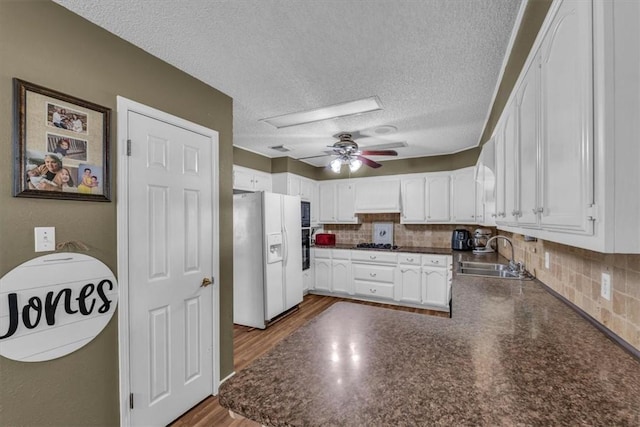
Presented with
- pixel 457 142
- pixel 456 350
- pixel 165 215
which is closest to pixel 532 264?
pixel 456 350

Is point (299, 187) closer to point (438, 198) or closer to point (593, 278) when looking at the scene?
point (438, 198)

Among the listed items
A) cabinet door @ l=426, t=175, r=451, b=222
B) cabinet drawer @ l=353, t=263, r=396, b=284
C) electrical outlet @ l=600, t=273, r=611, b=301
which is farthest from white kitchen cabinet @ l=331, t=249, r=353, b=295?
electrical outlet @ l=600, t=273, r=611, b=301

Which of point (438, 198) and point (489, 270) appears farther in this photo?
point (438, 198)

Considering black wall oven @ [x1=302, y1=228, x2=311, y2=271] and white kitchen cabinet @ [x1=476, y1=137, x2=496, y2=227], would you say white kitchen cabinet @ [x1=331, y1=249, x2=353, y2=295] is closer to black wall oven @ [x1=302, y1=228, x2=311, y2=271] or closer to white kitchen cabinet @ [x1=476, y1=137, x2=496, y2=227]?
black wall oven @ [x1=302, y1=228, x2=311, y2=271]

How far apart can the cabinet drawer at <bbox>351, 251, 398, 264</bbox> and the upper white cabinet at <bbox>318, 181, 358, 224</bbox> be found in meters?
0.71

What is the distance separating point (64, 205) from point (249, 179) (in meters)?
2.84

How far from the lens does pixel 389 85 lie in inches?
87.9

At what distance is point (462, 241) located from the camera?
13.4 ft

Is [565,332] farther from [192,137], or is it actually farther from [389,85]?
[192,137]

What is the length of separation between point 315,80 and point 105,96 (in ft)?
4.44

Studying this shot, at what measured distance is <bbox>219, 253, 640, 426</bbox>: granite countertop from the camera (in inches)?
27.8

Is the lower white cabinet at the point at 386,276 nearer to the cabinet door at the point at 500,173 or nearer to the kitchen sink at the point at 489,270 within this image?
the kitchen sink at the point at 489,270

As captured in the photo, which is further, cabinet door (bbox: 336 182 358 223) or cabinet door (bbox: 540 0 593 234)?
cabinet door (bbox: 336 182 358 223)

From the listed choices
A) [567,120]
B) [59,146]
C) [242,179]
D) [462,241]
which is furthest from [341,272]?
[567,120]
